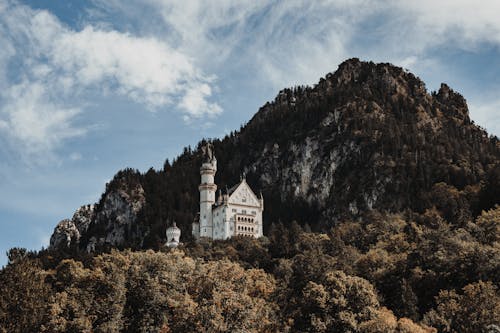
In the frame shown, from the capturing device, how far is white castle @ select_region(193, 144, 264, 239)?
13588 cm

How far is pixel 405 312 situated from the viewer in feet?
217

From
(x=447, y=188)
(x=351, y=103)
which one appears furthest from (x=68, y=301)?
(x=351, y=103)

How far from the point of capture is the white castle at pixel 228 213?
446 feet

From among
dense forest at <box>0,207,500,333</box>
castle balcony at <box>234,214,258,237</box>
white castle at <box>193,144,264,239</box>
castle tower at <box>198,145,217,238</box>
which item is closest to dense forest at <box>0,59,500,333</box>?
dense forest at <box>0,207,500,333</box>

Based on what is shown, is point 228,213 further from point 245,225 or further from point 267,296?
point 267,296

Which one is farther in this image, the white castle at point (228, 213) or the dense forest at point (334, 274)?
the white castle at point (228, 213)

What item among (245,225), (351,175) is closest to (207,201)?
(245,225)

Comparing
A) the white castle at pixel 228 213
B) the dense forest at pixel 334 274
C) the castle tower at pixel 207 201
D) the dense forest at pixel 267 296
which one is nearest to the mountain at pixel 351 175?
the dense forest at pixel 334 274

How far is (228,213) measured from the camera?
136125mm

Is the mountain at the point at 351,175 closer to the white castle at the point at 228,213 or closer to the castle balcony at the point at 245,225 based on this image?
the white castle at the point at 228,213

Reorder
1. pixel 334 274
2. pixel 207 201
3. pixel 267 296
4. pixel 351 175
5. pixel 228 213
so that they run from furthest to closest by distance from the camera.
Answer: pixel 351 175
pixel 207 201
pixel 228 213
pixel 267 296
pixel 334 274

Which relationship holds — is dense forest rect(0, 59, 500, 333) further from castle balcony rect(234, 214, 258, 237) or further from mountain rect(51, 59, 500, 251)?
Result: castle balcony rect(234, 214, 258, 237)

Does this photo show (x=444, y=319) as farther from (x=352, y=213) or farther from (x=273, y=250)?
(x=352, y=213)

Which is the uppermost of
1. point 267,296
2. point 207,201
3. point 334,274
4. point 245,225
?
point 207,201
